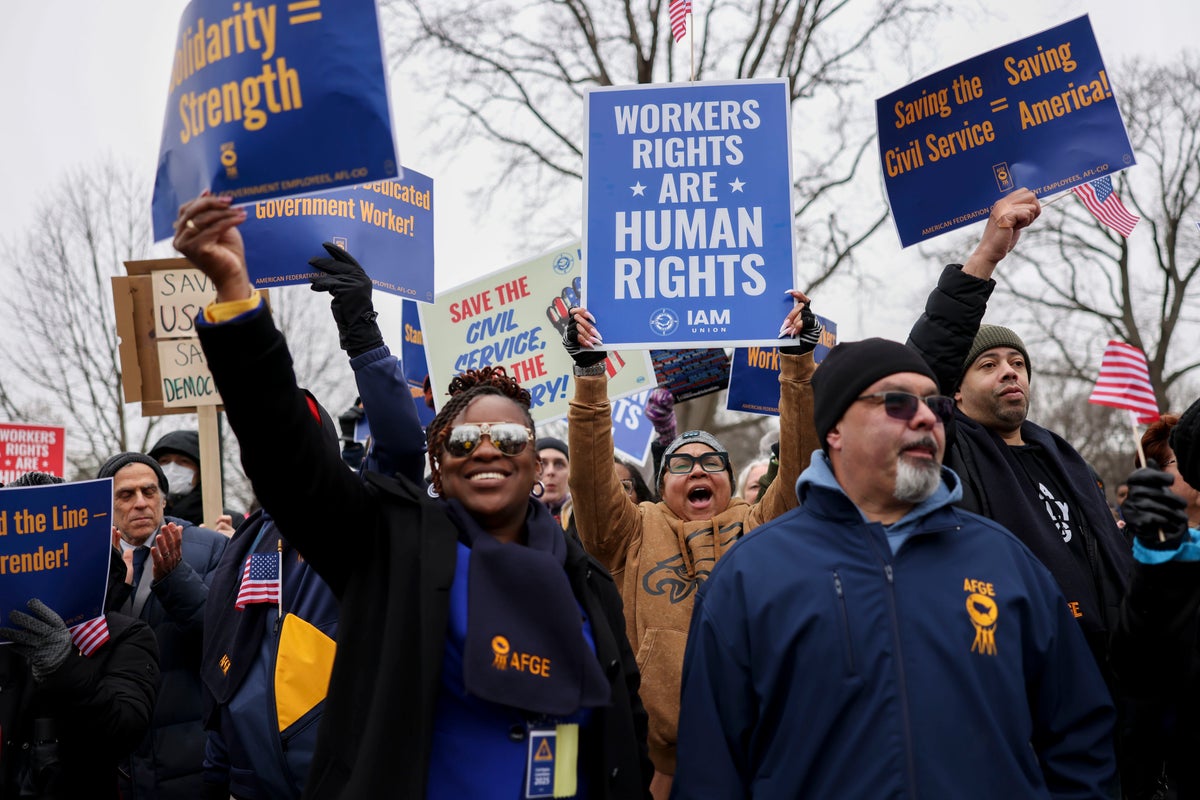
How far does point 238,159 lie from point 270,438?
712 mm

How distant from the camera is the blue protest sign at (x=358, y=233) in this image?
4.62 meters

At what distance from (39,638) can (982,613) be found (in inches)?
119

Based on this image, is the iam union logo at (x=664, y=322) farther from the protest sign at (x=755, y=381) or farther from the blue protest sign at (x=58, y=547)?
the protest sign at (x=755, y=381)

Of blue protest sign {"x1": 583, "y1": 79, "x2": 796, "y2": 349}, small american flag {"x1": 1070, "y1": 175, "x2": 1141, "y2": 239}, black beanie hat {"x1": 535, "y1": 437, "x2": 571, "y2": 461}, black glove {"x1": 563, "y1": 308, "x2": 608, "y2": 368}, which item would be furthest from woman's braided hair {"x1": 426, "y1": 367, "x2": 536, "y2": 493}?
black beanie hat {"x1": 535, "y1": 437, "x2": 571, "y2": 461}

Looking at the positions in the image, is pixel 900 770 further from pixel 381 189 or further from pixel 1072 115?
pixel 381 189

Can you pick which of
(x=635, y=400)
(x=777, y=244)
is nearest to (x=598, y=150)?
(x=777, y=244)

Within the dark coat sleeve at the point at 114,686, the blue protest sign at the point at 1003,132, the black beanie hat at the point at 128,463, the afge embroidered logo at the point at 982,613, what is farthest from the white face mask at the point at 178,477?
the afge embroidered logo at the point at 982,613

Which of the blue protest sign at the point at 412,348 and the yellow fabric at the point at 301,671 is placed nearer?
the yellow fabric at the point at 301,671

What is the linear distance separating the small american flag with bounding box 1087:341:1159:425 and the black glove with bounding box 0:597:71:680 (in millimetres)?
5387

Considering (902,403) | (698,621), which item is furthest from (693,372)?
(698,621)

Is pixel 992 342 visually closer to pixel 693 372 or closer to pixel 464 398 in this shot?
pixel 464 398

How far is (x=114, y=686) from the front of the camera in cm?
435

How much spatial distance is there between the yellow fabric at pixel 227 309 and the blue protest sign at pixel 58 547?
1879 millimetres

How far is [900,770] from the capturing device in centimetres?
274
